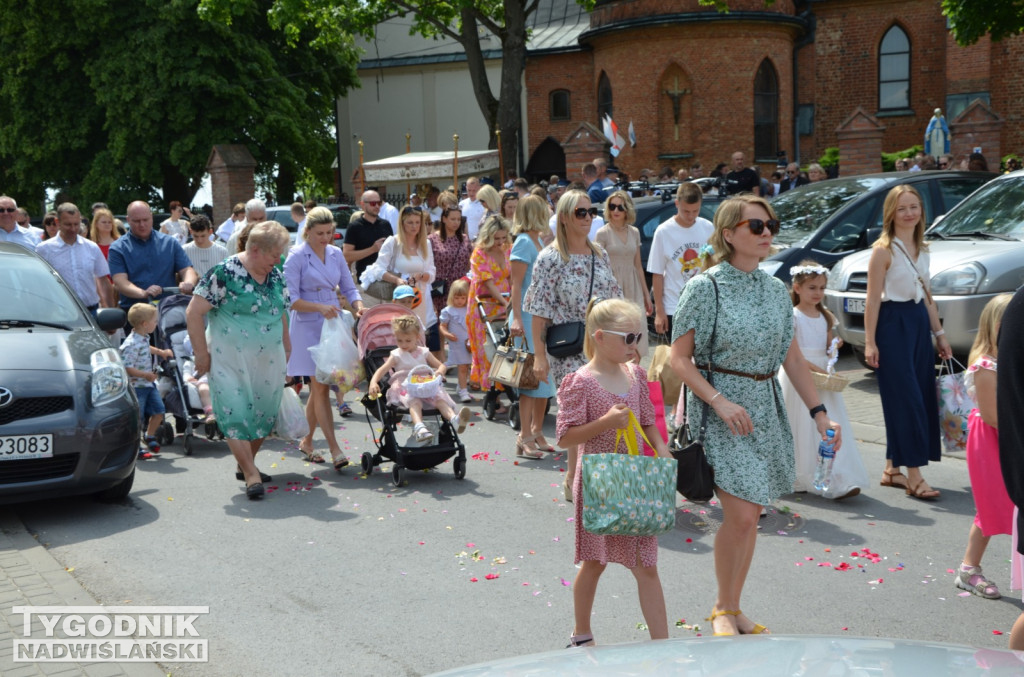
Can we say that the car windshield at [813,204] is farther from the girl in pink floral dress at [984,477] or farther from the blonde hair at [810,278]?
the girl in pink floral dress at [984,477]

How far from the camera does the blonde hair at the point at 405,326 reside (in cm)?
831

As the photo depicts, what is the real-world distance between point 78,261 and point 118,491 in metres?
4.24

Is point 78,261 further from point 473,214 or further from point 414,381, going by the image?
point 473,214

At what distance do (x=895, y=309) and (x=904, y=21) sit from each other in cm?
3332

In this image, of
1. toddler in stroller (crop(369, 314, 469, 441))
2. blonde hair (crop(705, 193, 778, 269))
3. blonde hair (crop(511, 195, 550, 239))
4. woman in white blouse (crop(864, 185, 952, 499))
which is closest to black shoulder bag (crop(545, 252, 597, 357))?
toddler in stroller (crop(369, 314, 469, 441))

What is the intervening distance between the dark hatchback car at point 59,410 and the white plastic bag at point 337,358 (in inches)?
58.6

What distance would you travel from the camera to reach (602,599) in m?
5.59

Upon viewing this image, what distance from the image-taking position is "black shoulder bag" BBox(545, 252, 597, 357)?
24.8 feet

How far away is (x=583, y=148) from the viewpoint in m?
25.6

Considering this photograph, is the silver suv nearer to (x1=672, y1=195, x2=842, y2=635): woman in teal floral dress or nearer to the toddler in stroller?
the toddler in stroller

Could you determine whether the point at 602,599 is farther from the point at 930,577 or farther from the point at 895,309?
the point at 895,309

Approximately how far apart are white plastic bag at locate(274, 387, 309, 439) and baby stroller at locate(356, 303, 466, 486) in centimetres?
49

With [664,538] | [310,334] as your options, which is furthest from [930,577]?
[310,334]

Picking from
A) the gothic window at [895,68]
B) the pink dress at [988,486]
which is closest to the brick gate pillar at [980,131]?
the gothic window at [895,68]
